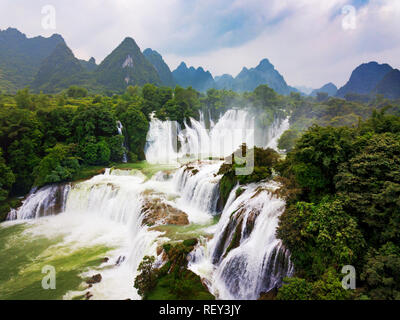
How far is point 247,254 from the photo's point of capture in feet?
20.2

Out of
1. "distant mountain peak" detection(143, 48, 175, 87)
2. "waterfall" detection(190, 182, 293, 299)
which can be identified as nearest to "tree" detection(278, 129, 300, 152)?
"waterfall" detection(190, 182, 293, 299)

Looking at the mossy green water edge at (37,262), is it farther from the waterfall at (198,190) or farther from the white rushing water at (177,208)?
the waterfall at (198,190)

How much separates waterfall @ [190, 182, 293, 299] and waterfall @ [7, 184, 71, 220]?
425 inches

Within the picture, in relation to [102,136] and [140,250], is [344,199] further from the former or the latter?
[102,136]

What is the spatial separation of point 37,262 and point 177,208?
20.5ft

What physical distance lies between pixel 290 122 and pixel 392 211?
25102mm

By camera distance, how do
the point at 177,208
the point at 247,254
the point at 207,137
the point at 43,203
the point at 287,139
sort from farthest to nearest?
the point at 207,137, the point at 287,139, the point at 43,203, the point at 177,208, the point at 247,254

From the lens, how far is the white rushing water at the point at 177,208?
603 centimetres

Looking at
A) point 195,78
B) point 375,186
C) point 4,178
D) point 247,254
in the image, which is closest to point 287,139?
point 375,186

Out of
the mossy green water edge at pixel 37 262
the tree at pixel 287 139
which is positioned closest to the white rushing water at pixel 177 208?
the mossy green water edge at pixel 37 262

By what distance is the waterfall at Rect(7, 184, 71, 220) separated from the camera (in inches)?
510

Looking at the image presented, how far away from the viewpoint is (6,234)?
1132 centimetres

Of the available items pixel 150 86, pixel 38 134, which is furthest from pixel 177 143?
pixel 38 134

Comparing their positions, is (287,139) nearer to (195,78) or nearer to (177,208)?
(177,208)
